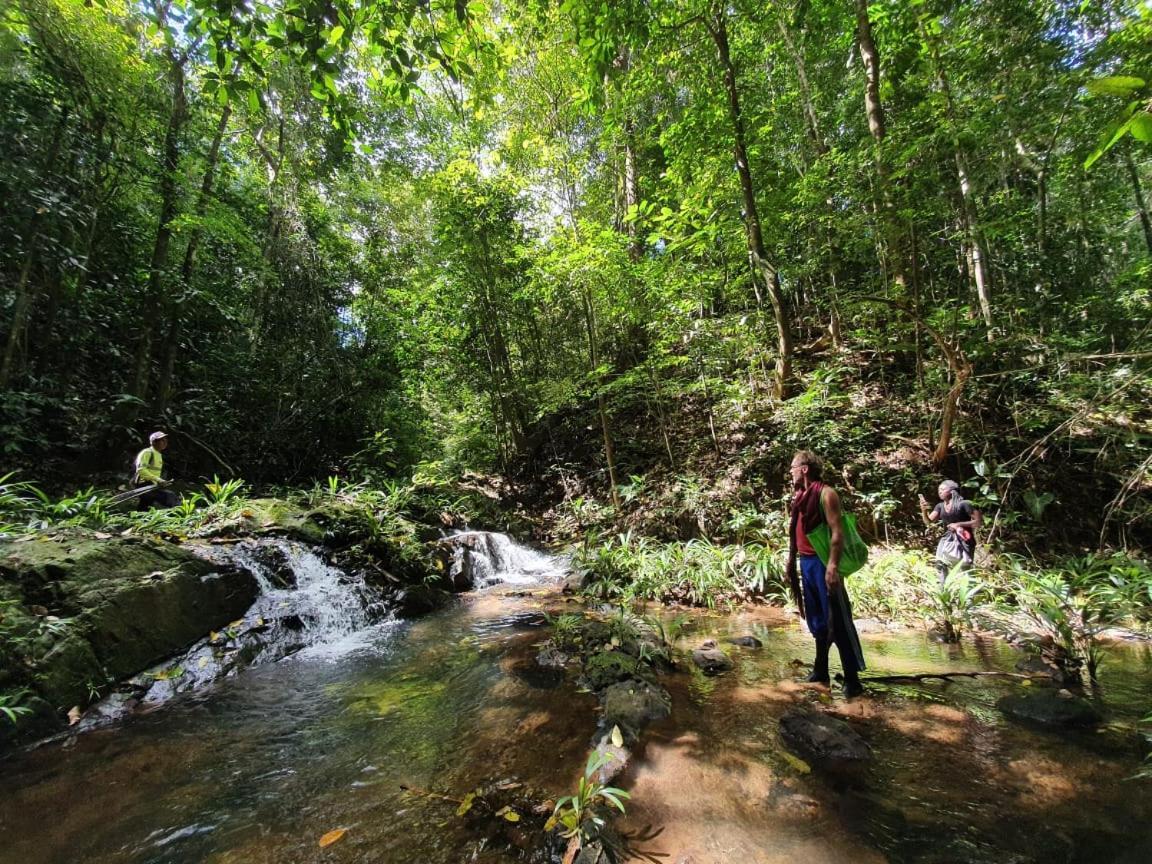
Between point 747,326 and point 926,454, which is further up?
point 747,326

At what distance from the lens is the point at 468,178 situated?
11852 millimetres

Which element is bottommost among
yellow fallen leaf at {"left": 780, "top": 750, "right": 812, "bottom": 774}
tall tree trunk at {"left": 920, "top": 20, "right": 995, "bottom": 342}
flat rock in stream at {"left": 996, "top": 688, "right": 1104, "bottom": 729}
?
flat rock in stream at {"left": 996, "top": 688, "right": 1104, "bottom": 729}

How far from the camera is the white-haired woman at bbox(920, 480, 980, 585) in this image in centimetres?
600

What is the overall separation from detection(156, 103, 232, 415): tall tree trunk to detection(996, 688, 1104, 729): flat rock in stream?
15011 mm

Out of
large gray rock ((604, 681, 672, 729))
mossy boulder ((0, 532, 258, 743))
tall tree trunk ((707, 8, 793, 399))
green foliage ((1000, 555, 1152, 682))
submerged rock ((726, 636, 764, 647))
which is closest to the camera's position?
large gray rock ((604, 681, 672, 729))

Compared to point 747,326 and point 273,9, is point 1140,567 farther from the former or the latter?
point 273,9

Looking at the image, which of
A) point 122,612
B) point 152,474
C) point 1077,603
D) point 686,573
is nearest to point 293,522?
point 152,474

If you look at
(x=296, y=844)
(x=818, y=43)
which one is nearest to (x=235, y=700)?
(x=296, y=844)

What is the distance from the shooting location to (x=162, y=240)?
10914mm

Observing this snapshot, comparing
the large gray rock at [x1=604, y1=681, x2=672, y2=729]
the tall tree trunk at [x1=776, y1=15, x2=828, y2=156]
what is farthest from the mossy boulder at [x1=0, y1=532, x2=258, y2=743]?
the tall tree trunk at [x1=776, y1=15, x2=828, y2=156]

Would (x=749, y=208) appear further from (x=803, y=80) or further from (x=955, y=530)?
(x=955, y=530)

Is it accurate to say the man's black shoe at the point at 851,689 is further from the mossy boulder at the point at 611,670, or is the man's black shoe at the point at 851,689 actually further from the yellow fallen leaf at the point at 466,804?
the yellow fallen leaf at the point at 466,804

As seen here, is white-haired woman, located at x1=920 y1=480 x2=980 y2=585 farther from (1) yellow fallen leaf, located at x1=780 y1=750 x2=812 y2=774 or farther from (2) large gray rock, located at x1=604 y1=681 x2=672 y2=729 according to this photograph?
(2) large gray rock, located at x1=604 y1=681 x2=672 y2=729

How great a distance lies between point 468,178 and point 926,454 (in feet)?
38.0
